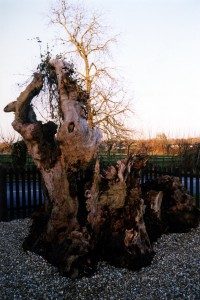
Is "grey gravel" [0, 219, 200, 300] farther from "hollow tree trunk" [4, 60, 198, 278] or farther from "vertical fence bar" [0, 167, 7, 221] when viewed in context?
"vertical fence bar" [0, 167, 7, 221]

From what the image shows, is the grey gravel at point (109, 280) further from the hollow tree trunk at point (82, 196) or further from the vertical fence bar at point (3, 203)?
the vertical fence bar at point (3, 203)

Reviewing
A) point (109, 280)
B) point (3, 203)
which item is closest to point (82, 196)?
point (109, 280)

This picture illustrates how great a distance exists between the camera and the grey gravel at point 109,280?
14.0 ft

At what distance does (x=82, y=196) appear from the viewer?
5.87 metres

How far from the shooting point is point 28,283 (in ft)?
15.2

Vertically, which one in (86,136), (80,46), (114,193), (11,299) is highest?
(80,46)

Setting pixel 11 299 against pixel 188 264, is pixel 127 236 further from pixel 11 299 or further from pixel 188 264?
pixel 11 299

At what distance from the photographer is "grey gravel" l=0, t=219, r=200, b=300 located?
168 inches

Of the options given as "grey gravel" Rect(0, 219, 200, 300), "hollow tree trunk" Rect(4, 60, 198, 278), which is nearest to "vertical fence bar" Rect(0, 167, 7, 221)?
"hollow tree trunk" Rect(4, 60, 198, 278)

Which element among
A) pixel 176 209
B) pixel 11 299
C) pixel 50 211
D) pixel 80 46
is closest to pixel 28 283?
pixel 11 299

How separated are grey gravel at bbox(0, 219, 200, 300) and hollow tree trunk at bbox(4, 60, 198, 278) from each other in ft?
0.79

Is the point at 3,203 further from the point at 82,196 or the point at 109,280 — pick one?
the point at 109,280

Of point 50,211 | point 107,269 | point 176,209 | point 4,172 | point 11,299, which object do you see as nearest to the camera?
point 11,299

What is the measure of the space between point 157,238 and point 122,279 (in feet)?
6.00
